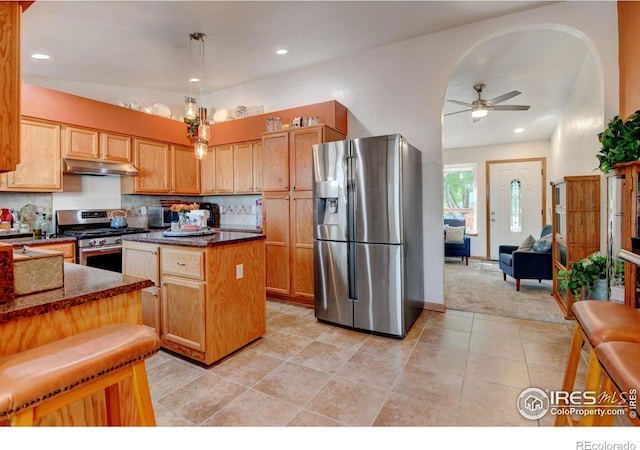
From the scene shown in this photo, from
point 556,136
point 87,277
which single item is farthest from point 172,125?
point 556,136

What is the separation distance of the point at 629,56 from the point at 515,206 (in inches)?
193

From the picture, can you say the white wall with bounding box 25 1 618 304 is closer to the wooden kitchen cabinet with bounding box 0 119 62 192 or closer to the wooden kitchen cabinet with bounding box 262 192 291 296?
the wooden kitchen cabinet with bounding box 0 119 62 192

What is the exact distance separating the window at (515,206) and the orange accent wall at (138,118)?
4.96 meters

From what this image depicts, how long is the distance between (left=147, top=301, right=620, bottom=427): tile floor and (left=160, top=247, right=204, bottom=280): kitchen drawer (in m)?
0.71

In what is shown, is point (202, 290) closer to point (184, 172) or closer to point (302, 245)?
point (302, 245)

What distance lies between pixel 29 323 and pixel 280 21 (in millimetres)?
3189

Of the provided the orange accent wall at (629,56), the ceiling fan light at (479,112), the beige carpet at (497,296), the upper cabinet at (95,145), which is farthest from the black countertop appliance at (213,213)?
the orange accent wall at (629,56)

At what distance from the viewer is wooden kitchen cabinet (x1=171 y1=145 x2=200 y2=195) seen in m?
4.75

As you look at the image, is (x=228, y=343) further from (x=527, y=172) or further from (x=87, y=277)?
(x=527, y=172)

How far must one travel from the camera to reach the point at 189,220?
298 cm

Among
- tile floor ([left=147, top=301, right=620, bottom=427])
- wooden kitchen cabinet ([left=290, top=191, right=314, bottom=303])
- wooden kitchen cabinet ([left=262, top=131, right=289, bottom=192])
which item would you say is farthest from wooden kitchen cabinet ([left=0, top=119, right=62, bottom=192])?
wooden kitchen cabinet ([left=290, top=191, right=314, bottom=303])

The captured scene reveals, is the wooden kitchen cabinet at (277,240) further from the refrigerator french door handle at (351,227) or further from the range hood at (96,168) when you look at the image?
the range hood at (96,168)

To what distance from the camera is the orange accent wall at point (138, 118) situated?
3.45m
